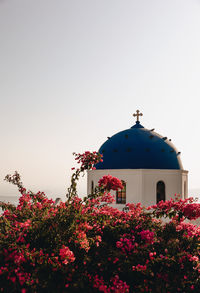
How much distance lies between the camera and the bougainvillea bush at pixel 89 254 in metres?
4.93

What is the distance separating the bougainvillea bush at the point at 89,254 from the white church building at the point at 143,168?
37.3 ft

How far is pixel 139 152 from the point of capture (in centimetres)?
1881

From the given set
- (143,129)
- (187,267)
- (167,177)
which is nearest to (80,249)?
(187,267)

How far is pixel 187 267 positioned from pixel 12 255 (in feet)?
12.3

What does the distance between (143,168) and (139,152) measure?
1.21m

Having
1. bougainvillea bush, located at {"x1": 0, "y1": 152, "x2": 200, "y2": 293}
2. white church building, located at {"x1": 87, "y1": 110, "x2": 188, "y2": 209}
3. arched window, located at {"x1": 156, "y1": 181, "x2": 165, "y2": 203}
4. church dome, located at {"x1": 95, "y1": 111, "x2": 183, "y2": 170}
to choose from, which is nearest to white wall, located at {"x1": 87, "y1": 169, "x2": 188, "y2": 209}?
white church building, located at {"x1": 87, "y1": 110, "x2": 188, "y2": 209}

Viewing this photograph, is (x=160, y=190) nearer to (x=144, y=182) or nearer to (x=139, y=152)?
(x=144, y=182)

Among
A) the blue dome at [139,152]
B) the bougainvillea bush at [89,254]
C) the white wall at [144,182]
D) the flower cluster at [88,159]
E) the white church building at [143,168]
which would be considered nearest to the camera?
the bougainvillea bush at [89,254]

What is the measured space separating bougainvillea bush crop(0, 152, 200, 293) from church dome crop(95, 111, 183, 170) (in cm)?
1172

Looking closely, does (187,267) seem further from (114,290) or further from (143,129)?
(143,129)

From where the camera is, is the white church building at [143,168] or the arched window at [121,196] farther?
the arched window at [121,196]

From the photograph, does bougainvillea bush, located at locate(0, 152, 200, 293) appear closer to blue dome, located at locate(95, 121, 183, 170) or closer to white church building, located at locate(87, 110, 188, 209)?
white church building, located at locate(87, 110, 188, 209)

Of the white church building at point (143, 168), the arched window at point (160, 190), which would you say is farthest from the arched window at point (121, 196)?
the arched window at point (160, 190)

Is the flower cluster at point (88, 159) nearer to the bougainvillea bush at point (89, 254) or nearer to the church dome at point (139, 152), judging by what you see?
the bougainvillea bush at point (89, 254)
